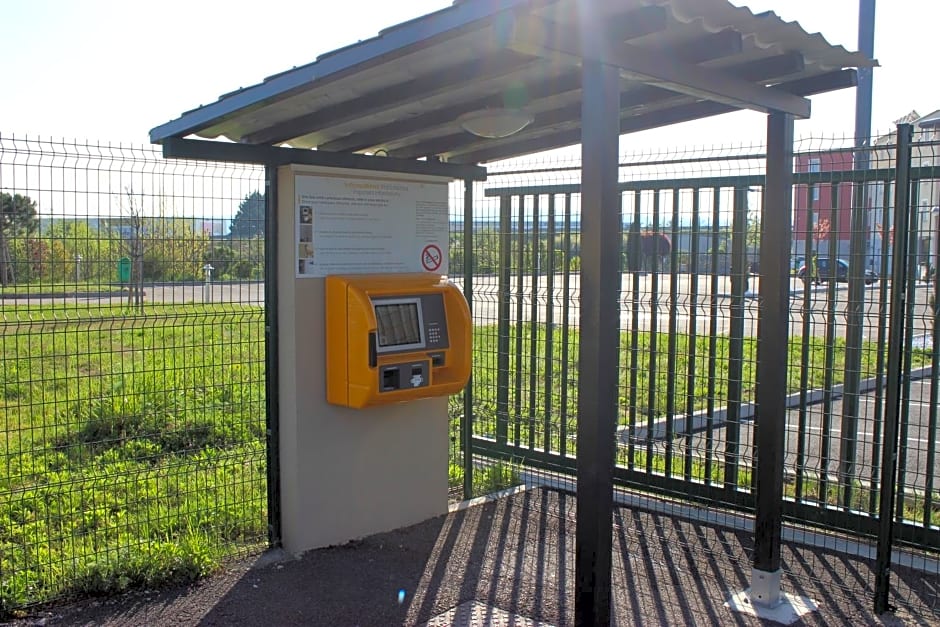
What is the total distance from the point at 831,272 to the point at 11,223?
424cm

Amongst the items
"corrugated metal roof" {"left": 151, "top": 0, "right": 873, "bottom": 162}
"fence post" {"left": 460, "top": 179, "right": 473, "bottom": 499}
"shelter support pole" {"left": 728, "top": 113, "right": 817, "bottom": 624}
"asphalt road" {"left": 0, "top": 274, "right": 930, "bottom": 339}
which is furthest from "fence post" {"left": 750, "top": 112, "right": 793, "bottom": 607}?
"fence post" {"left": 460, "top": 179, "right": 473, "bottom": 499}

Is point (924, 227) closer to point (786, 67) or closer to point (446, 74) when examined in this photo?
point (786, 67)

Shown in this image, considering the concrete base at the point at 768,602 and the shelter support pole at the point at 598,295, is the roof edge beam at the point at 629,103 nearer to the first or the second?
the shelter support pole at the point at 598,295

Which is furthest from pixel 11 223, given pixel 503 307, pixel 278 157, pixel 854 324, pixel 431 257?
pixel 854 324

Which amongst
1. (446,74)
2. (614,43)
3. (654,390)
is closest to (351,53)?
(446,74)

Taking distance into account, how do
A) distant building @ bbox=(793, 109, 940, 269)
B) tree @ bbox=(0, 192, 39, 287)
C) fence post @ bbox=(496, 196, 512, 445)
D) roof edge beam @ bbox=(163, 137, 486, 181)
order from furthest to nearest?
fence post @ bbox=(496, 196, 512, 445) → distant building @ bbox=(793, 109, 940, 269) → roof edge beam @ bbox=(163, 137, 486, 181) → tree @ bbox=(0, 192, 39, 287)

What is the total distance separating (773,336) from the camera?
13.4 feet

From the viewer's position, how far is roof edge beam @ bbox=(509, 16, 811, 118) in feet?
9.37

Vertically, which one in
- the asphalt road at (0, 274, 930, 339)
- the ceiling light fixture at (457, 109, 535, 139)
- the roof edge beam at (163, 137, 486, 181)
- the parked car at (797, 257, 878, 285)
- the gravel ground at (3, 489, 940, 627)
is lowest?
the gravel ground at (3, 489, 940, 627)

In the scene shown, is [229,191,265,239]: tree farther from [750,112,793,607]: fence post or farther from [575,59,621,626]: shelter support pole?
[750,112,793,607]: fence post

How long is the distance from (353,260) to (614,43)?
2339mm

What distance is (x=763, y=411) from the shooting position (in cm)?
410

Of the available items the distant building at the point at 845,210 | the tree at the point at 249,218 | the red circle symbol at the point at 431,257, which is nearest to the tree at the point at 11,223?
the tree at the point at 249,218

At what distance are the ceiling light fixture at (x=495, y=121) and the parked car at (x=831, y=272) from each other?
6.30ft
